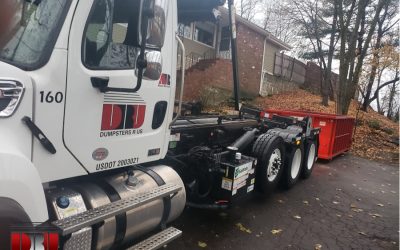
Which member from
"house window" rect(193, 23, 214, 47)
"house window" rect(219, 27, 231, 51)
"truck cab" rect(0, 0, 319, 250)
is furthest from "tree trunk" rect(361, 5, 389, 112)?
"truck cab" rect(0, 0, 319, 250)

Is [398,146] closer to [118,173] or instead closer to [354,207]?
[354,207]

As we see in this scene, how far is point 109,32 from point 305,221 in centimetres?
412

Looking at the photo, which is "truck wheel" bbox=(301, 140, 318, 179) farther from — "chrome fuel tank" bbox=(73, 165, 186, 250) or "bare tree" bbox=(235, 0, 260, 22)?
"bare tree" bbox=(235, 0, 260, 22)

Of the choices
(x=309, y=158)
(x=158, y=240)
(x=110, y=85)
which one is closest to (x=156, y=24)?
(x=110, y=85)

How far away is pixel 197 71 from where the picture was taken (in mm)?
19109

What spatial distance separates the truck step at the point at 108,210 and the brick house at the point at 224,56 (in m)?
14.9

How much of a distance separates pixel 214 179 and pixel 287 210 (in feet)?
5.99

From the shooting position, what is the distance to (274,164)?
236 inches

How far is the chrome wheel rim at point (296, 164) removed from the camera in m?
6.98

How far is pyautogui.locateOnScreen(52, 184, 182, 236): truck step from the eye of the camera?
2.34 meters

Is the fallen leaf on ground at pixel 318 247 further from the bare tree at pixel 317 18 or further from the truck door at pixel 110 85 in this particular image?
the bare tree at pixel 317 18

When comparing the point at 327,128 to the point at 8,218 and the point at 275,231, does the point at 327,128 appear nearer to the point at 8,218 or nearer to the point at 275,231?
the point at 275,231

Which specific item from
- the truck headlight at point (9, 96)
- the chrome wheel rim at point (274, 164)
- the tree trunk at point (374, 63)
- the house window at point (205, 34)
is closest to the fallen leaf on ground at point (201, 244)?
the chrome wheel rim at point (274, 164)

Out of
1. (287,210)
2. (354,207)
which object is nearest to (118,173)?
(287,210)
